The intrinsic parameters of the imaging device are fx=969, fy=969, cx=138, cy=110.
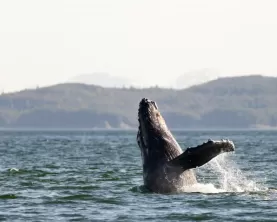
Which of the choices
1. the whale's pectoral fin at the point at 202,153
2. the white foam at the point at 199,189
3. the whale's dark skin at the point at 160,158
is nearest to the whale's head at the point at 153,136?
the whale's dark skin at the point at 160,158

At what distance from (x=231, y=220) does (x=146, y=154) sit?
3021 mm

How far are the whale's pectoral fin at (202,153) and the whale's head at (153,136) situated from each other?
0.63m

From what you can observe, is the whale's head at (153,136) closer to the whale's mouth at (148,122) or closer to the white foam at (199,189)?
the whale's mouth at (148,122)

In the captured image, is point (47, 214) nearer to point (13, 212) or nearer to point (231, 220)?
point (13, 212)

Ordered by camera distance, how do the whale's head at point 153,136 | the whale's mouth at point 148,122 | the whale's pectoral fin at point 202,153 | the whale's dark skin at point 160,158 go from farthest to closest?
1. the whale's mouth at point 148,122
2. the whale's head at point 153,136
3. the whale's dark skin at point 160,158
4. the whale's pectoral fin at point 202,153

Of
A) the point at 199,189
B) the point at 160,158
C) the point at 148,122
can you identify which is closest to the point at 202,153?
the point at 160,158

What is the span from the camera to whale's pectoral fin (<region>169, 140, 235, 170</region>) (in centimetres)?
1878

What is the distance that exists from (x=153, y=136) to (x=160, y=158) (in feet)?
1.99

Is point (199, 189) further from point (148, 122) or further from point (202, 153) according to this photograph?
point (202, 153)

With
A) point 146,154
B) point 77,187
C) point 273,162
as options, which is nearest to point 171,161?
point 146,154

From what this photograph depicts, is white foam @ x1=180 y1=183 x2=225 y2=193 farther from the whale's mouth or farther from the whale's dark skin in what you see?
the whale's mouth

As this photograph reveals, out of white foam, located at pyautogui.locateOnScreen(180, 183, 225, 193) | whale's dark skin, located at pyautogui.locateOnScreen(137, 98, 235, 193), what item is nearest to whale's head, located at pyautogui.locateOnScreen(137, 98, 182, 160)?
whale's dark skin, located at pyautogui.locateOnScreen(137, 98, 235, 193)

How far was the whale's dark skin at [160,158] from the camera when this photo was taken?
19.6 meters

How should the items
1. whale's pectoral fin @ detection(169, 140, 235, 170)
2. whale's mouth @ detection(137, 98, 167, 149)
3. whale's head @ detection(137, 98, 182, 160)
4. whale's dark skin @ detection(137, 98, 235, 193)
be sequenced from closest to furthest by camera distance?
whale's pectoral fin @ detection(169, 140, 235, 170)
whale's dark skin @ detection(137, 98, 235, 193)
whale's head @ detection(137, 98, 182, 160)
whale's mouth @ detection(137, 98, 167, 149)
